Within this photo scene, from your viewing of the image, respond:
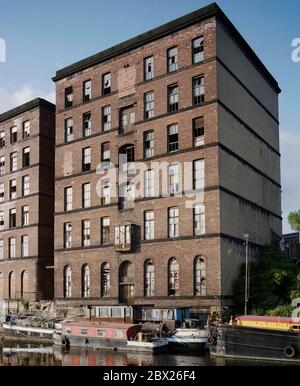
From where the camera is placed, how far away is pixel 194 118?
45.4 metres

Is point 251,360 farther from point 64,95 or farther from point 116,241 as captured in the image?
point 64,95

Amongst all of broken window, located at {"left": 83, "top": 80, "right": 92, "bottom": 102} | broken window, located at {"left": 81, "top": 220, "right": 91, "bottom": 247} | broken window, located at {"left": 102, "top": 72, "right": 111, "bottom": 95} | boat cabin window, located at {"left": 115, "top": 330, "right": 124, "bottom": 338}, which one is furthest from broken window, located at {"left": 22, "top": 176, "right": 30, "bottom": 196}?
boat cabin window, located at {"left": 115, "top": 330, "right": 124, "bottom": 338}

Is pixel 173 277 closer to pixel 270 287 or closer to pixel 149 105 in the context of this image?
pixel 270 287

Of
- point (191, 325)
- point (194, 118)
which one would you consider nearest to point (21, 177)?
point (194, 118)

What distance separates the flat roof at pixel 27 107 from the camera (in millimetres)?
59781

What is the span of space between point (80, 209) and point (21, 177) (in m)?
11.7

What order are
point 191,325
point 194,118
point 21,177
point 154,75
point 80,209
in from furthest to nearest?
point 21,177, point 80,209, point 154,75, point 194,118, point 191,325

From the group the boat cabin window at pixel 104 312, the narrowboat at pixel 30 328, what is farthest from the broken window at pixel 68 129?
the boat cabin window at pixel 104 312

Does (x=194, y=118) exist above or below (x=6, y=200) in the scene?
above

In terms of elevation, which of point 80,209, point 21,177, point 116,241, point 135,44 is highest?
point 135,44

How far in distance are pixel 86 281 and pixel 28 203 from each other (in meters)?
13.1

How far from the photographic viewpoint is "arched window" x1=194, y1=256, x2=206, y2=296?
42.8 meters

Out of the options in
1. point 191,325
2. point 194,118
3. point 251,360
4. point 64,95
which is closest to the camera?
point 251,360

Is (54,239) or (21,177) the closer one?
(54,239)
